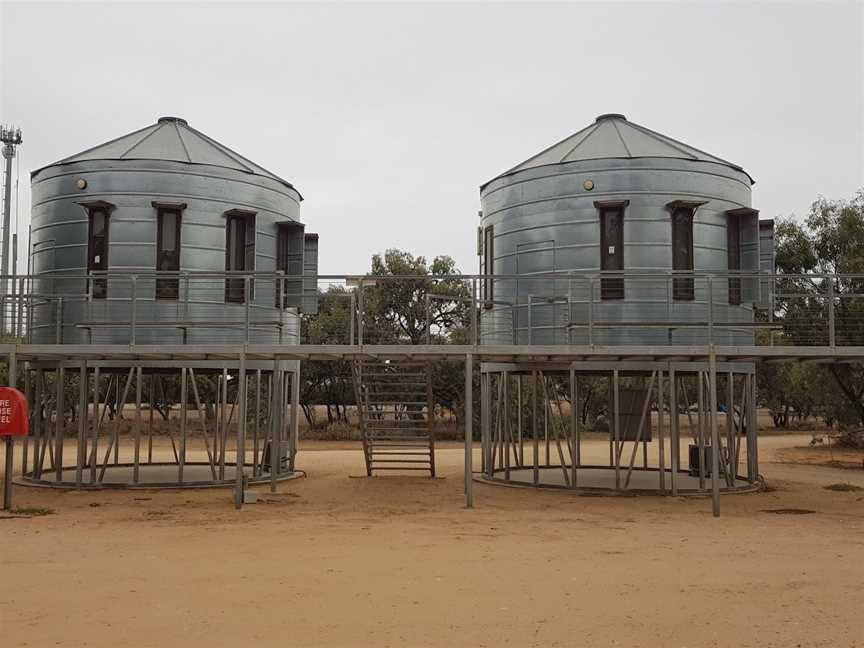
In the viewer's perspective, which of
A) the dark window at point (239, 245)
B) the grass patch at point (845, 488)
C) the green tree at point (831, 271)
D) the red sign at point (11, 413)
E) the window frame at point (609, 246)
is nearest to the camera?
the red sign at point (11, 413)

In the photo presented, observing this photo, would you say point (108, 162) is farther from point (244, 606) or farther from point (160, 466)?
point (244, 606)

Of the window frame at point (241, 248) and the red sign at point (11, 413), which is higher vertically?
the window frame at point (241, 248)

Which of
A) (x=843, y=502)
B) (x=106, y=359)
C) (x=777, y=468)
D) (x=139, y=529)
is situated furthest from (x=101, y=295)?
(x=777, y=468)

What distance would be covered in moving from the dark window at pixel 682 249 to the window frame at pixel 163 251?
33.1 ft

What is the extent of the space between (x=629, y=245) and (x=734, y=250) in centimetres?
250

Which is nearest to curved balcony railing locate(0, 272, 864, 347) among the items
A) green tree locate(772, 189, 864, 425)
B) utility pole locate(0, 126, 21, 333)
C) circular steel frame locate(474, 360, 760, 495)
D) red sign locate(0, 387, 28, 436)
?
circular steel frame locate(474, 360, 760, 495)

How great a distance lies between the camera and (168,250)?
18.9 m

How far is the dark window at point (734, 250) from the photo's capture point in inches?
746

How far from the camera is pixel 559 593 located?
987cm

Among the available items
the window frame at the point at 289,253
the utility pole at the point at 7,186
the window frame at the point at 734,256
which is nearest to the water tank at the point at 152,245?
the window frame at the point at 289,253

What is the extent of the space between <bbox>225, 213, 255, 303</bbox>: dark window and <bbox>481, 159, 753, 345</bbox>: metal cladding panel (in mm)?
5453

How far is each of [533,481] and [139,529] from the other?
9.51 metres

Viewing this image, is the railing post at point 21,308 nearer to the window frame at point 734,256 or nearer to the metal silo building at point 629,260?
the metal silo building at point 629,260

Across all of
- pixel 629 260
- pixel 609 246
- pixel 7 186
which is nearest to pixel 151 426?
pixel 609 246
